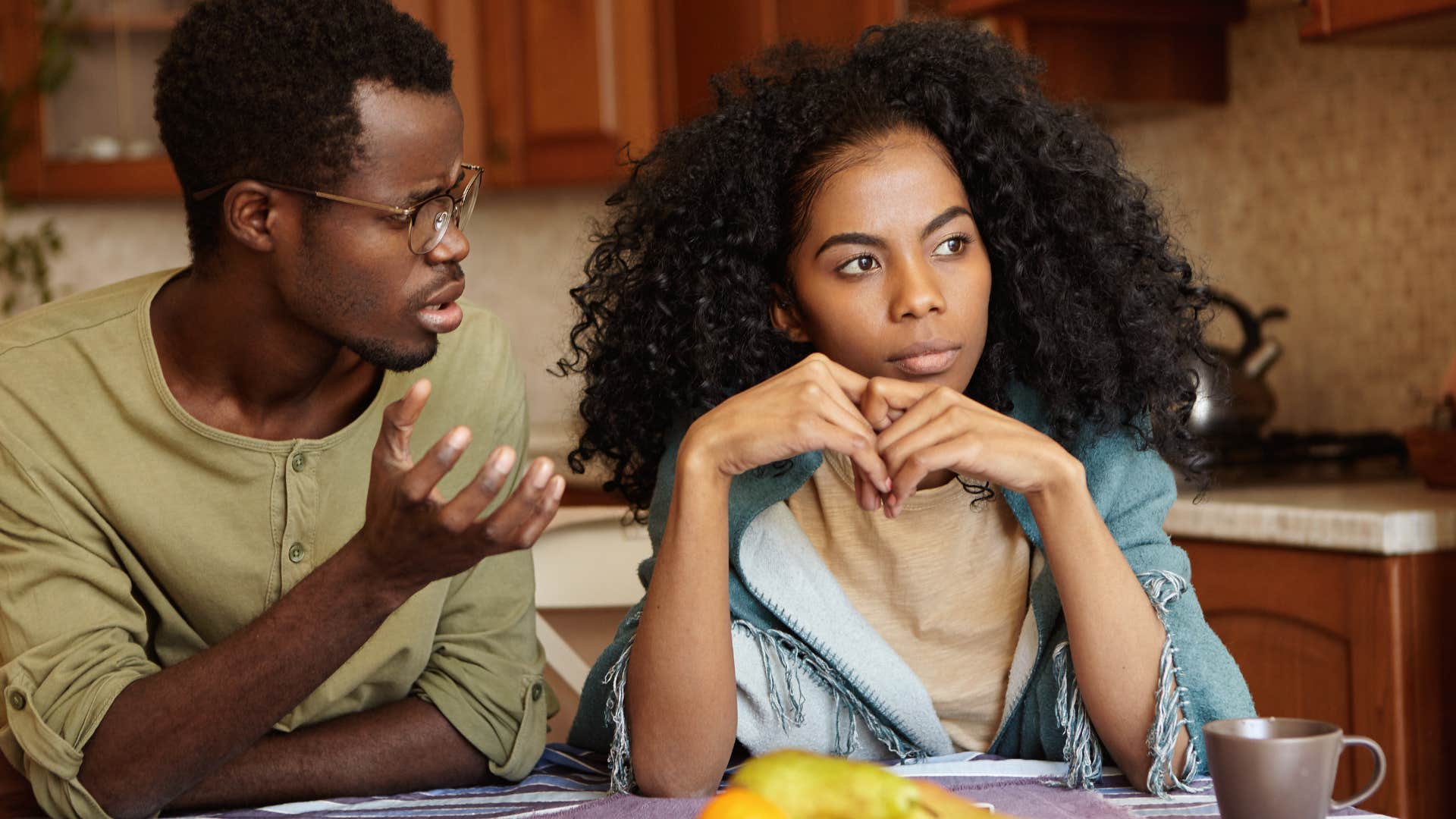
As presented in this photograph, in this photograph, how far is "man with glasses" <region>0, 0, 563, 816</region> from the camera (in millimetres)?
1111

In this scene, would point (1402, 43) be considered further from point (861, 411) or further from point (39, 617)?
point (39, 617)

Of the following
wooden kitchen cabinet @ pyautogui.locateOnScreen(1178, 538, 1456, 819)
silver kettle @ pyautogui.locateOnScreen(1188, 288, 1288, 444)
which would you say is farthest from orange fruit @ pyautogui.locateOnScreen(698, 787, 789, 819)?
silver kettle @ pyautogui.locateOnScreen(1188, 288, 1288, 444)

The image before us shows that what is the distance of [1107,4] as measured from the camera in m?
2.55

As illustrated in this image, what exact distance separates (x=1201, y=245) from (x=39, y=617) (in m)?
2.23

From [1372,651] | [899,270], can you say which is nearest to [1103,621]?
[899,270]

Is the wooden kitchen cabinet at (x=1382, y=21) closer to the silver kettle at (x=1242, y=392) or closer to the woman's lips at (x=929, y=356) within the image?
the silver kettle at (x=1242, y=392)

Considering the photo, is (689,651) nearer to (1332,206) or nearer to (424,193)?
(424,193)

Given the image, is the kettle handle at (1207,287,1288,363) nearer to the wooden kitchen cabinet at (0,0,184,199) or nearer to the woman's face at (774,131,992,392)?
the woman's face at (774,131,992,392)

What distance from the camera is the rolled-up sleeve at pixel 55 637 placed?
110cm

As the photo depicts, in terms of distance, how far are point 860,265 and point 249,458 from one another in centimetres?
54

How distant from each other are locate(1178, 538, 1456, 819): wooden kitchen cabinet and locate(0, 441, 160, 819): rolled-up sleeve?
1.43 meters

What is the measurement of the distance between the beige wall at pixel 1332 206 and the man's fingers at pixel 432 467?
1.80m

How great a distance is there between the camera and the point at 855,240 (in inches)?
47.9

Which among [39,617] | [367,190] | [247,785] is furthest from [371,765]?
[367,190]
